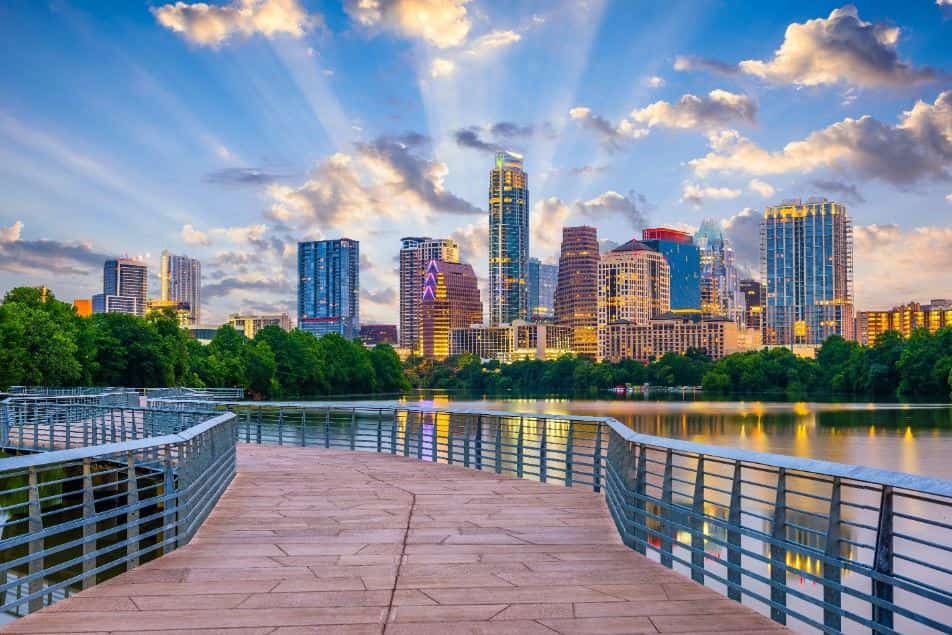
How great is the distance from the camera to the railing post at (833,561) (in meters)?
6.82

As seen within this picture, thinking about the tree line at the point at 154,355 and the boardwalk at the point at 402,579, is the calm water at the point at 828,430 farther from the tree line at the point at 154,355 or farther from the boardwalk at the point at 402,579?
the tree line at the point at 154,355

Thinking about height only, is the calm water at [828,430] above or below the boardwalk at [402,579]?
below

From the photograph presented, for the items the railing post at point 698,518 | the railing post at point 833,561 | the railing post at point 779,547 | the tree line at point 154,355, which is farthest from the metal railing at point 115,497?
the tree line at point 154,355

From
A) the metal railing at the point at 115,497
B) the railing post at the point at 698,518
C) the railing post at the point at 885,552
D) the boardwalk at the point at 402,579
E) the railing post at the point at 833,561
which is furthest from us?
the railing post at the point at 698,518

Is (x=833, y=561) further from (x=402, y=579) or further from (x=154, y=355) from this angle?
(x=154, y=355)

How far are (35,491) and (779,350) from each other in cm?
17146

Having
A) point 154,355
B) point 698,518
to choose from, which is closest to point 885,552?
point 698,518

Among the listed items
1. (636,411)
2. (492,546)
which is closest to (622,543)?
(492,546)

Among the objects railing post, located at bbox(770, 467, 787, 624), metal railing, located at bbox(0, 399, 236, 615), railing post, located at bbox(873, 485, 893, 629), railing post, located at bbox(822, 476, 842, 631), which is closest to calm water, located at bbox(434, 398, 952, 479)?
metal railing, located at bbox(0, 399, 236, 615)

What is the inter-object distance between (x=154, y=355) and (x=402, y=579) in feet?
306

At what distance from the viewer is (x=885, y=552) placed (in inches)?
245

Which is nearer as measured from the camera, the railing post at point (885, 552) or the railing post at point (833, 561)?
Answer: the railing post at point (885, 552)

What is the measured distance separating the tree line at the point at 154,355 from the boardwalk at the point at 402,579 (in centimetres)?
7216

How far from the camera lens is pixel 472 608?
26.3ft
